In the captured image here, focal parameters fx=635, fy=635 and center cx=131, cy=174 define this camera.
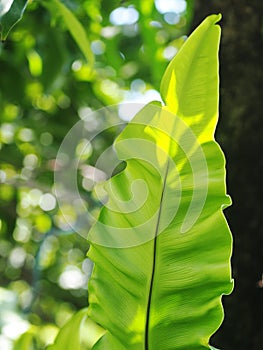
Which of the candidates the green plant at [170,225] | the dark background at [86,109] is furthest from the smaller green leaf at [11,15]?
the dark background at [86,109]

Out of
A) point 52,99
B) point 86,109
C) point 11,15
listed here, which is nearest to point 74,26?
point 11,15

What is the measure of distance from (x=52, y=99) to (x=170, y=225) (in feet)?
4.21

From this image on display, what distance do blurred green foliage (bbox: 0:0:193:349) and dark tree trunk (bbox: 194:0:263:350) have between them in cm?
14

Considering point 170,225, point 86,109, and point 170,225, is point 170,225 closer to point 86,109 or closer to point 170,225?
point 170,225

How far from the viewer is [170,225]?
49 centimetres

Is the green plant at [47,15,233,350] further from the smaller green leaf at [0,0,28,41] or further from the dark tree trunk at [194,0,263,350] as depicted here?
the dark tree trunk at [194,0,263,350]

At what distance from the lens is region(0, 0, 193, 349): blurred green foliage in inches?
44.7

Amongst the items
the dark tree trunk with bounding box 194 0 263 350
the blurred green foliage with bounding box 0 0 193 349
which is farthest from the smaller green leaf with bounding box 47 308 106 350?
the dark tree trunk with bounding box 194 0 263 350

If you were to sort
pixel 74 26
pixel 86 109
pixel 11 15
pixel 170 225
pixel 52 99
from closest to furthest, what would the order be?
pixel 170 225 → pixel 11 15 → pixel 74 26 → pixel 86 109 → pixel 52 99

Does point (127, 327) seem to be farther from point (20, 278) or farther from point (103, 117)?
point (20, 278)

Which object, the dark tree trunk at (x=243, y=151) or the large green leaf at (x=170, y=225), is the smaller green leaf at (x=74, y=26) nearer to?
the dark tree trunk at (x=243, y=151)

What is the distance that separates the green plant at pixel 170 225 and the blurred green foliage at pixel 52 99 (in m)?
0.27

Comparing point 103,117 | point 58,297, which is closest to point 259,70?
point 103,117

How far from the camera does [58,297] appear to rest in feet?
6.65
